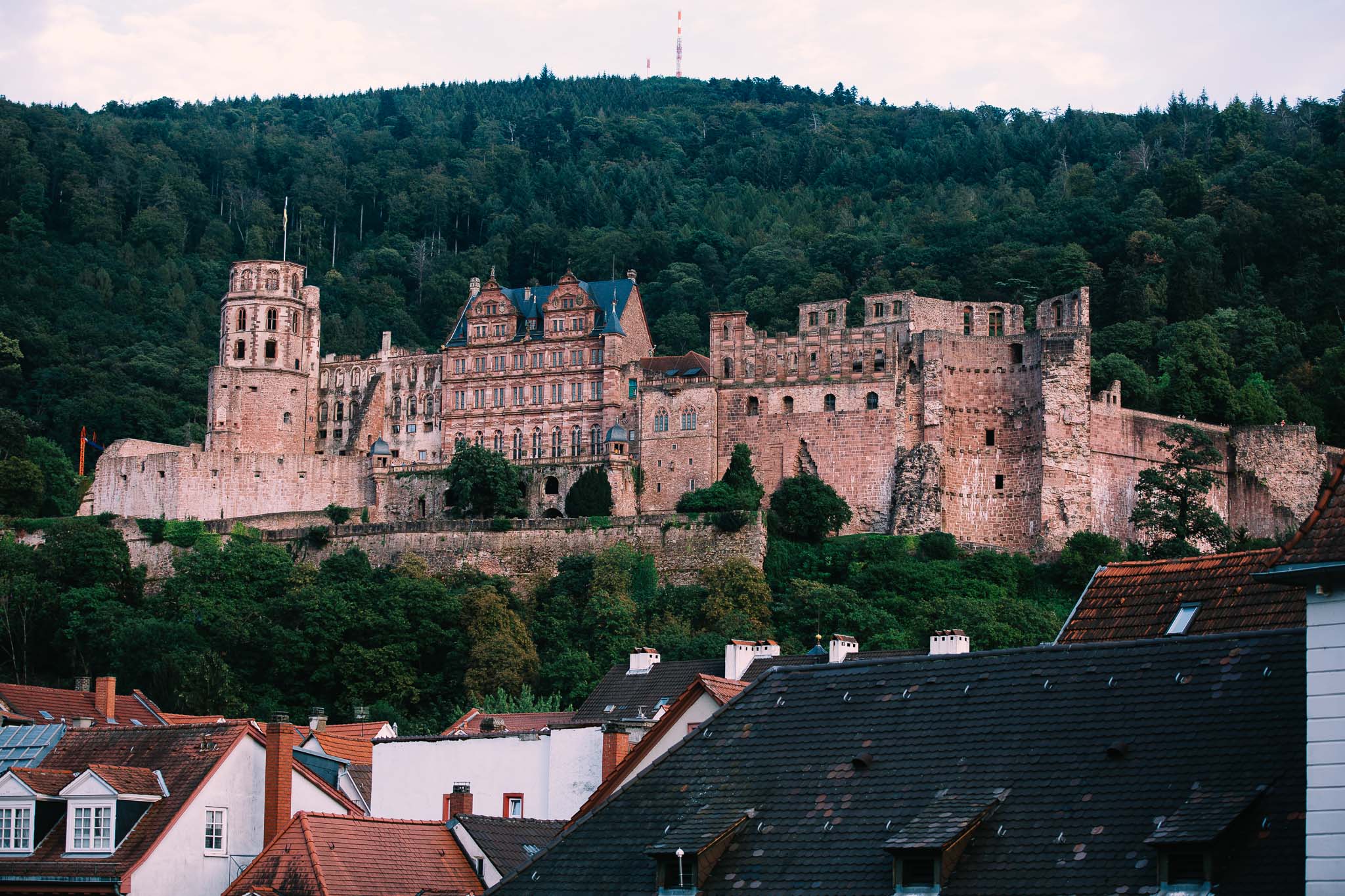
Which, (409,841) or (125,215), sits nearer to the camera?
(409,841)

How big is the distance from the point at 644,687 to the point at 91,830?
1790cm

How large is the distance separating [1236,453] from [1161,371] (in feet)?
43.1

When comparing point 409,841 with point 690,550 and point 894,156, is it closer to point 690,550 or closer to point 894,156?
point 690,550

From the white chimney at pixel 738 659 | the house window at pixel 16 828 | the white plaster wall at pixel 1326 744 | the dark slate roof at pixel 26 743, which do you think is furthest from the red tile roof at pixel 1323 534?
the white chimney at pixel 738 659

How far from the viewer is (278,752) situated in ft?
112

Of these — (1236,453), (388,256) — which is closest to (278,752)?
(1236,453)

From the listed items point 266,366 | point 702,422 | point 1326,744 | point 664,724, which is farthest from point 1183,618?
point 266,366

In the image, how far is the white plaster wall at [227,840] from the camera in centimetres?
3269

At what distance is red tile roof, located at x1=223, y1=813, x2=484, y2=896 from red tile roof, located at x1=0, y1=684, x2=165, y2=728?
18580 mm

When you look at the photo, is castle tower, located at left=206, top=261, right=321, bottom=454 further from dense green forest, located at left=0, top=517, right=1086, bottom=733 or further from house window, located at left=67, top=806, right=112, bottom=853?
house window, located at left=67, top=806, right=112, bottom=853

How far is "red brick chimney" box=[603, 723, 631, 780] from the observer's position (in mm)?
33000

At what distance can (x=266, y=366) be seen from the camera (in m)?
111

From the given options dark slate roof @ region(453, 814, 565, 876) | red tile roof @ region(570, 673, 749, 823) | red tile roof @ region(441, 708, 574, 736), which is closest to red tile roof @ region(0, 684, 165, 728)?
red tile roof @ region(441, 708, 574, 736)

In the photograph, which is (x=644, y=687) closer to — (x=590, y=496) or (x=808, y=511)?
(x=808, y=511)
